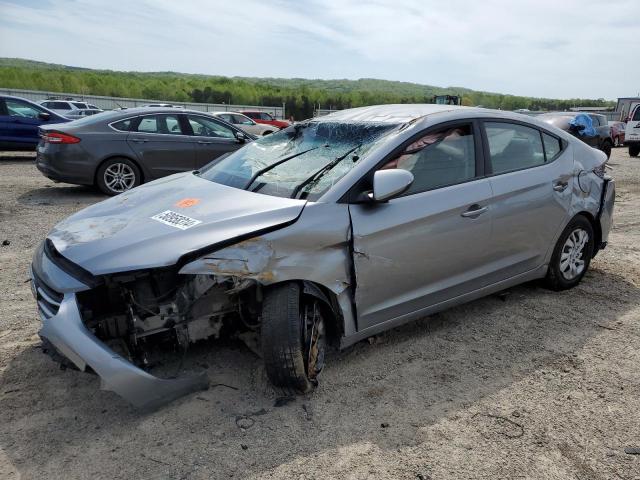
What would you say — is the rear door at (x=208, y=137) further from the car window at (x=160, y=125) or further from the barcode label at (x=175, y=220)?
the barcode label at (x=175, y=220)

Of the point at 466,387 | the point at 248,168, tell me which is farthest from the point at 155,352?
the point at 466,387

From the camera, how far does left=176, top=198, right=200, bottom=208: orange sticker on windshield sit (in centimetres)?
329

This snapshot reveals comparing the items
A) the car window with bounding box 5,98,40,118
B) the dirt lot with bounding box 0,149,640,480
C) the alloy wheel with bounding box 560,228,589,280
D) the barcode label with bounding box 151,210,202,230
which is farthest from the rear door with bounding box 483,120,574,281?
the car window with bounding box 5,98,40,118

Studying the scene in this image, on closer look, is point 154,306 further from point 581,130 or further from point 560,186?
point 581,130

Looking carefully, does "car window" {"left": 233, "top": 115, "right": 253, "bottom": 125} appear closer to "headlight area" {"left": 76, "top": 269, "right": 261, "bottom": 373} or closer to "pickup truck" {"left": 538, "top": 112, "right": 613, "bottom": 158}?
"pickup truck" {"left": 538, "top": 112, "right": 613, "bottom": 158}

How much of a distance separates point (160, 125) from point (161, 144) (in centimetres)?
37

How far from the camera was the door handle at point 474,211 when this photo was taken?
366 cm

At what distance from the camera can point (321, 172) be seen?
11.2ft

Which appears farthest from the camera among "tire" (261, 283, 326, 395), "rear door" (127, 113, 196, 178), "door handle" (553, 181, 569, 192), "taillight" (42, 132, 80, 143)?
"rear door" (127, 113, 196, 178)

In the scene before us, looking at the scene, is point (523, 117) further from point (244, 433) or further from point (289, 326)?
point (244, 433)

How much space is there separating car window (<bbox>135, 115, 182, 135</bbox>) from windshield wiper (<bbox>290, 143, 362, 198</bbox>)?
6348mm

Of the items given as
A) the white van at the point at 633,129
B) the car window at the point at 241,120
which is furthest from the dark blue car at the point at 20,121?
the white van at the point at 633,129

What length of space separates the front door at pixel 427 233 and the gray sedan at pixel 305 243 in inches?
0.4

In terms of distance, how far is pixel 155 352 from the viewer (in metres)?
3.46
